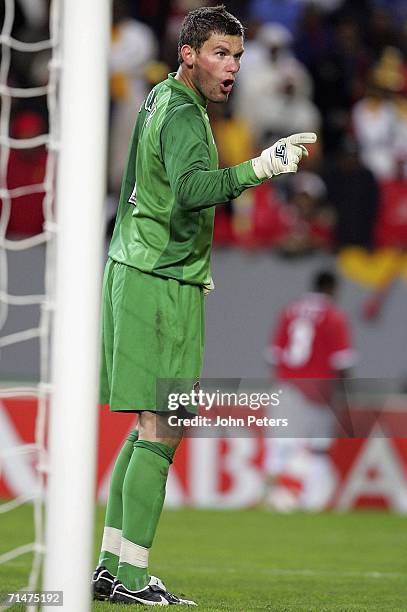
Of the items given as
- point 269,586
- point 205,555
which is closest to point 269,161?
Result: point 269,586

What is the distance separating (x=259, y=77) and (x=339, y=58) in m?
1.01

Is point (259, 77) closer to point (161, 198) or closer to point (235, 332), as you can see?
point (235, 332)

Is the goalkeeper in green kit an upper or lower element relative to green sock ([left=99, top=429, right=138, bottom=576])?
upper

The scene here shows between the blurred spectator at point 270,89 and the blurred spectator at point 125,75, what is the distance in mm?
982

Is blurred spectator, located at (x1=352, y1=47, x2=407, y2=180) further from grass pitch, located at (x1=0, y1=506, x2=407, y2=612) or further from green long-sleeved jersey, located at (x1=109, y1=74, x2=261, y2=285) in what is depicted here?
green long-sleeved jersey, located at (x1=109, y1=74, x2=261, y2=285)

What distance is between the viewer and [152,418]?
4.72 meters

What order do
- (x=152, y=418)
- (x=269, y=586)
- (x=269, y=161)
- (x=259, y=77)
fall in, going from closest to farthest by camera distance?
(x=269, y=161) → (x=152, y=418) → (x=269, y=586) → (x=259, y=77)

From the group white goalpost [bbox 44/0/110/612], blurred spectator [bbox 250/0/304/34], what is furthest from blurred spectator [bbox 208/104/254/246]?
white goalpost [bbox 44/0/110/612]

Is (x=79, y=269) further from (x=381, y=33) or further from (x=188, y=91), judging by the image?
(x=381, y=33)

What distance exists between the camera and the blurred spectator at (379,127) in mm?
11992

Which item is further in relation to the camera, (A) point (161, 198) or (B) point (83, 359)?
(A) point (161, 198)

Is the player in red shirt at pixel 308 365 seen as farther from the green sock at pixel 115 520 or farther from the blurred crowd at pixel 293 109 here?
the green sock at pixel 115 520

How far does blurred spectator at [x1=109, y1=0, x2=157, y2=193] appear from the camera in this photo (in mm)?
11531

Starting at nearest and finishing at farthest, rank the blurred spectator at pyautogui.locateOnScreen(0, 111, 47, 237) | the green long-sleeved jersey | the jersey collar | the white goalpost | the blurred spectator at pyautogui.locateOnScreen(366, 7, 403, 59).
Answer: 1. the white goalpost
2. the green long-sleeved jersey
3. the jersey collar
4. the blurred spectator at pyautogui.locateOnScreen(0, 111, 47, 237)
5. the blurred spectator at pyautogui.locateOnScreen(366, 7, 403, 59)
